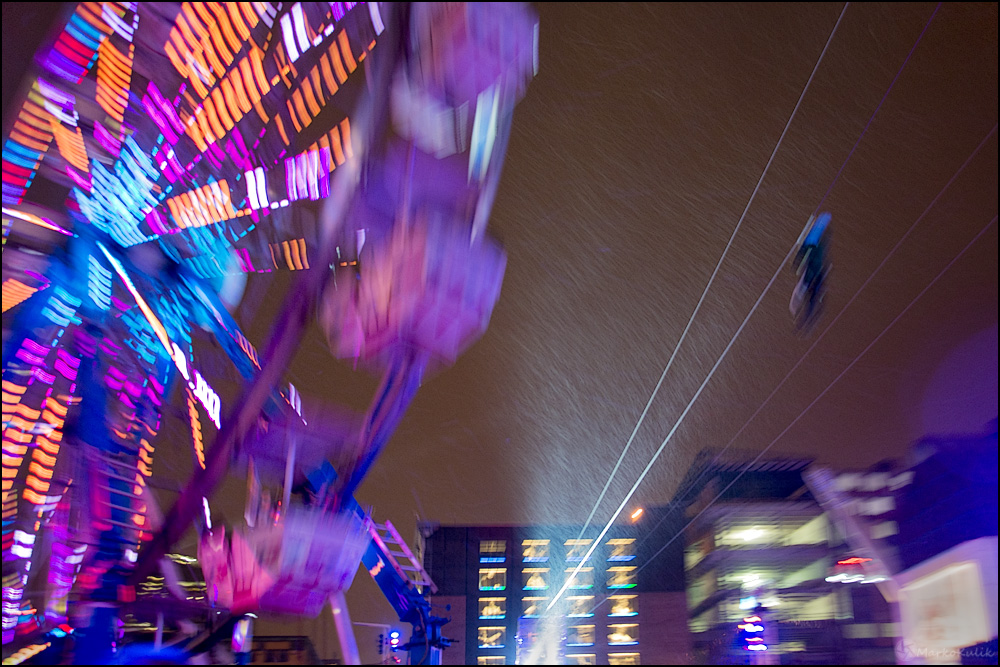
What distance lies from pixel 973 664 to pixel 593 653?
157ft

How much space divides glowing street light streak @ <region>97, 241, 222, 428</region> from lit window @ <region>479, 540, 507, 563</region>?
63236 millimetres

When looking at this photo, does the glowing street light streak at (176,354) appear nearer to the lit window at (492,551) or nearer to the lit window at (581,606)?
the lit window at (492,551)

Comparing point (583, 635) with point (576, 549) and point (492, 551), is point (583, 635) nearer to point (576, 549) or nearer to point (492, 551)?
point (492, 551)

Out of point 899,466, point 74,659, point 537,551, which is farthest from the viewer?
point 537,551

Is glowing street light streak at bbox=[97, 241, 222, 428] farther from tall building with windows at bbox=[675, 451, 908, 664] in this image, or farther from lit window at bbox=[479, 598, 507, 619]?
lit window at bbox=[479, 598, 507, 619]

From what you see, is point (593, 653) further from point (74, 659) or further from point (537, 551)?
point (74, 659)

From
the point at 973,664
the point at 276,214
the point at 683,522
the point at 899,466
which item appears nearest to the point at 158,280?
the point at 276,214

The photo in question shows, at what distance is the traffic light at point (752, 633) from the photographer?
13727mm

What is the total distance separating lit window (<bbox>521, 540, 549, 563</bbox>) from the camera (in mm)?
72312

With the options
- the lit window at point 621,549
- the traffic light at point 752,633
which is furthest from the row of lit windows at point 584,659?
the traffic light at point 752,633

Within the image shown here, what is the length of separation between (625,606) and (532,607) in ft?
30.8

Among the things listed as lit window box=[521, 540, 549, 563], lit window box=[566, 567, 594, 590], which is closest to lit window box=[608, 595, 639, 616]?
lit window box=[566, 567, 594, 590]

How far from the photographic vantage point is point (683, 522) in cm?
6397
